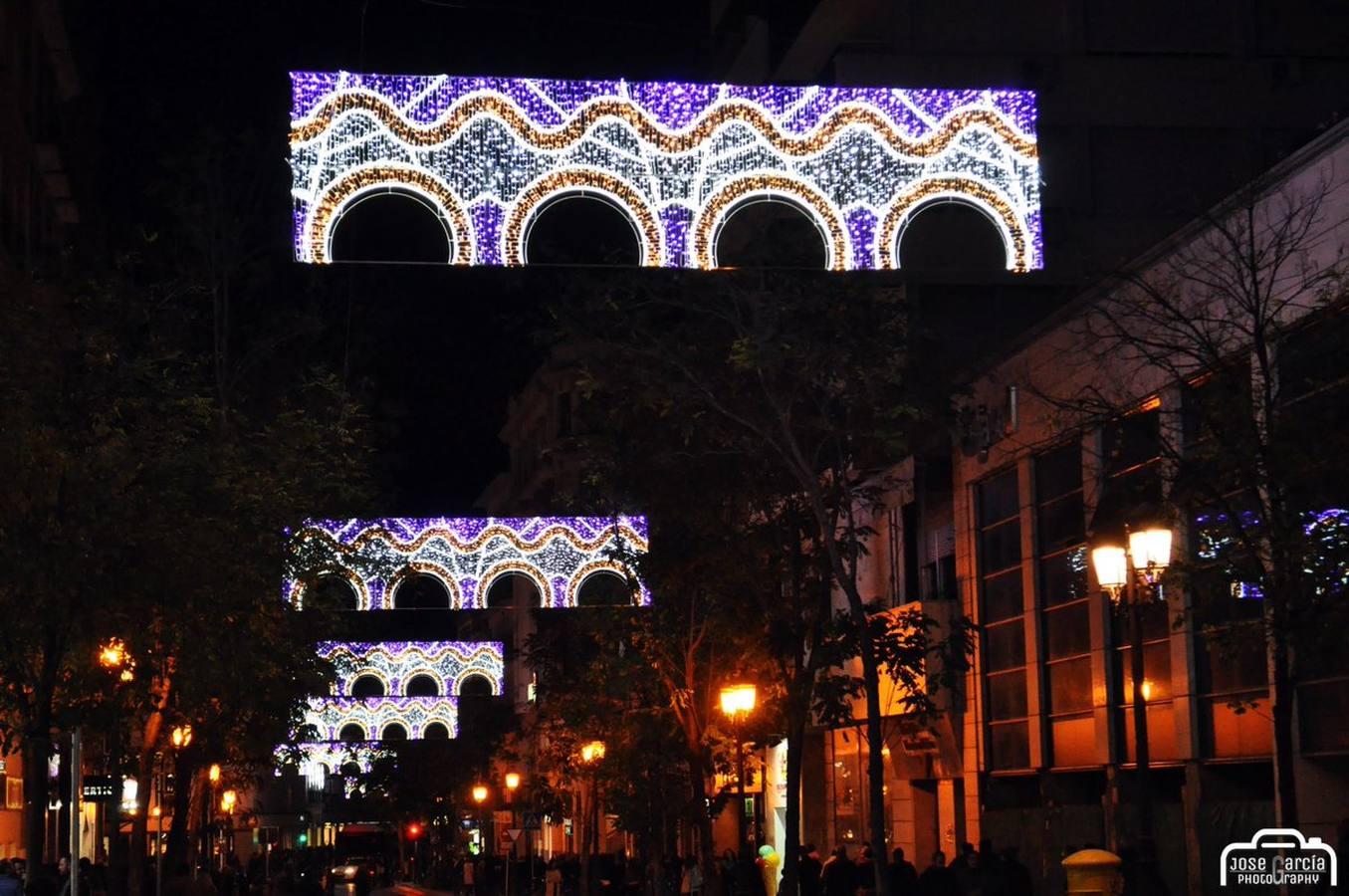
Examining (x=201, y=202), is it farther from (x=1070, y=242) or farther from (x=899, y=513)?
(x=1070, y=242)

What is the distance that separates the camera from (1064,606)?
3145cm

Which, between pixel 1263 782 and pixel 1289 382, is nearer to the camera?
pixel 1289 382

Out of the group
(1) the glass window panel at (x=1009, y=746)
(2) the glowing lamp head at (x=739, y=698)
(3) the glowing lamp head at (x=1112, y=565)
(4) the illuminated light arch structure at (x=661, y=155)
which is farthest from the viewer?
(1) the glass window panel at (x=1009, y=746)

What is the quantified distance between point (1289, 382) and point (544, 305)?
10453 mm

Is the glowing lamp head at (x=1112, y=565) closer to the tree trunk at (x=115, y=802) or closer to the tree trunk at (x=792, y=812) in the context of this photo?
the tree trunk at (x=792, y=812)

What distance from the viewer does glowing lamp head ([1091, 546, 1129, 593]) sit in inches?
776

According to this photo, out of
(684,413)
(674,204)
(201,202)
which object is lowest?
(684,413)

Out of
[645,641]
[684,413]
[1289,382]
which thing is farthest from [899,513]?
[1289,382]

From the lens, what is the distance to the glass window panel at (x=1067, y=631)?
30.8 meters

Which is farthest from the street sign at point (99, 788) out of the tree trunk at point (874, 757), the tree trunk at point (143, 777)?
the tree trunk at point (874, 757)

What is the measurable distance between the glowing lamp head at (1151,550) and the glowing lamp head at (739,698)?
552 inches

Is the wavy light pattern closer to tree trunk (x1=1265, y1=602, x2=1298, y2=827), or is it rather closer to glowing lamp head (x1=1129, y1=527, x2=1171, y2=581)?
glowing lamp head (x1=1129, y1=527, x2=1171, y2=581)

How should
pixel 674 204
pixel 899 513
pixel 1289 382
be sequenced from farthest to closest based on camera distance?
pixel 899 513, pixel 674 204, pixel 1289 382

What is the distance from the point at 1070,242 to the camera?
43.1 m
